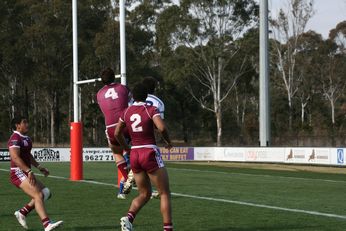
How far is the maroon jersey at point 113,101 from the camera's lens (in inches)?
458

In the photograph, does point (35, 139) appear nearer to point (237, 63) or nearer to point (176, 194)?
point (237, 63)

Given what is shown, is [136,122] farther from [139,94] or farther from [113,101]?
[113,101]

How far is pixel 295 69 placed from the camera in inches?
2763

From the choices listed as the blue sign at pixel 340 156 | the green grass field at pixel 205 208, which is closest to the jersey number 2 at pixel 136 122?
the green grass field at pixel 205 208

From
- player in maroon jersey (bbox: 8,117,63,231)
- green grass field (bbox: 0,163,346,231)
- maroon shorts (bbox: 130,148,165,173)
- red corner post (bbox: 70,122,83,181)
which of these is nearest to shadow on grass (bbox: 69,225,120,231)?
green grass field (bbox: 0,163,346,231)

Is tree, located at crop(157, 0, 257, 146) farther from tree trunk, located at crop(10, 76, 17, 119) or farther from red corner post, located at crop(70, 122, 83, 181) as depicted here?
red corner post, located at crop(70, 122, 83, 181)

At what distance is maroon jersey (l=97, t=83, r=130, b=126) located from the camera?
38.2 feet

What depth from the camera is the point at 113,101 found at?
1167 cm

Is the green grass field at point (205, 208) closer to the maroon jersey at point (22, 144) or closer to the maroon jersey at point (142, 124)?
the maroon jersey at point (22, 144)

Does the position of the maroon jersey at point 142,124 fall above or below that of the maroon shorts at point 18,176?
above

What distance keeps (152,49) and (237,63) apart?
8.17 m

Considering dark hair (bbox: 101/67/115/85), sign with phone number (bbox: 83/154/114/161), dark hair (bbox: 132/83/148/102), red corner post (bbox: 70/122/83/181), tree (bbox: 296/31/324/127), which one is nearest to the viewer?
dark hair (bbox: 132/83/148/102)

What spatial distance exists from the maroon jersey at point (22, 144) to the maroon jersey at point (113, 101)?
8.36 feet

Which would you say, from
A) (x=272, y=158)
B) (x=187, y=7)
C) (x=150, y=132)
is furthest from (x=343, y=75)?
(x=150, y=132)
